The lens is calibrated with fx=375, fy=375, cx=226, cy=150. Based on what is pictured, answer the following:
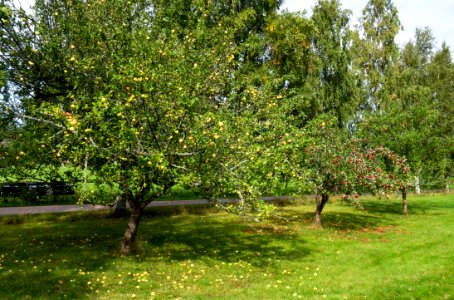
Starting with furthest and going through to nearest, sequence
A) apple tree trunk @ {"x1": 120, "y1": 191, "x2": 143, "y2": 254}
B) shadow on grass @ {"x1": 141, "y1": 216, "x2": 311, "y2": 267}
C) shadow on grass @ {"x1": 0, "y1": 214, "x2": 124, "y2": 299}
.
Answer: shadow on grass @ {"x1": 141, "y1": 216, "x2": 311, "y2": 267} → apple tree trunk @ {"x1": 120, "y1": 191, "x2": 143, "y2": 254} → shadow on grass @ {"x1": 0, "y1": 214, "x2": 124, "y2": 299}

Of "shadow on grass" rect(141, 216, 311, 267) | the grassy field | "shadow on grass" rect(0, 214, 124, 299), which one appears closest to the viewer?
"shadow on grass" rect(0, 214, 124, 299)

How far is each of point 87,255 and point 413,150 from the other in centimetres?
2019

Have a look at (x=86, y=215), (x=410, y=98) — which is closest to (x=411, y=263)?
(x=86, y=215)

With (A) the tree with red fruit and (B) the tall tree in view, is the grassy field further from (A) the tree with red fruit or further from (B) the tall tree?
(B) the tall tree

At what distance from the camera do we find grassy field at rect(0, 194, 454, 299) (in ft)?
32.6

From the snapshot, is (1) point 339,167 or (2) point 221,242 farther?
(1) point 339,167

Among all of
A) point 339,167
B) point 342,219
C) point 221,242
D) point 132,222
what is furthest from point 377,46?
point 132,222

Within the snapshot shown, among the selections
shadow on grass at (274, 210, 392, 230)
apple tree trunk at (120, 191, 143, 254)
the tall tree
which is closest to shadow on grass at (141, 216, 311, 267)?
apple tree trunk at (120, 191, 143, 254)

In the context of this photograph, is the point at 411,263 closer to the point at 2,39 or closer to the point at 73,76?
the point at 73,76

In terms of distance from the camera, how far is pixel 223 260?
516 inches

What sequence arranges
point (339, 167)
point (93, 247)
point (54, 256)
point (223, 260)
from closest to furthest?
point (54, 256) < point (223, 260) < point (93, 247) < point (339, 167)

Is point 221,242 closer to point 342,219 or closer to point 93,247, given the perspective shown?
point 93,247

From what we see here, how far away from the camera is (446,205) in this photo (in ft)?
103

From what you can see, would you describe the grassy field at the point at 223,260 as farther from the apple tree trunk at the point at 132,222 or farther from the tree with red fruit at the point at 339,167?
the tree with red fruit at the point at 339,167
